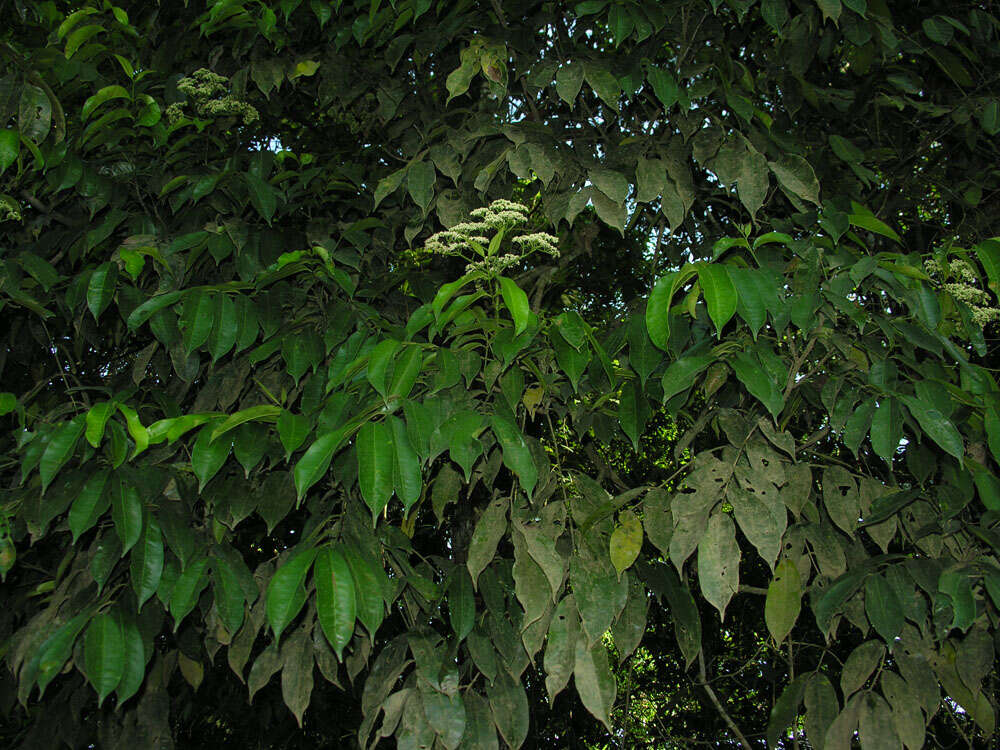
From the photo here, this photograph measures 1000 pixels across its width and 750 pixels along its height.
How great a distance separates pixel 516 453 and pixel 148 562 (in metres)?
0.65

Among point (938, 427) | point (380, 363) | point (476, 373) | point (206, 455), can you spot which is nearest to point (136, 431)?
point (206, 455)

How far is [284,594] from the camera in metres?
1.28

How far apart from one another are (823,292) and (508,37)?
3.32ft

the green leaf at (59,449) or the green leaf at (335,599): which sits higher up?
the green leaf at (59,449)

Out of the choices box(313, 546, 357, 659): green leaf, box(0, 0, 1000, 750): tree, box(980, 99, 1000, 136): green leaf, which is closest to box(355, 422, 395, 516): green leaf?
box(0, 0, 1000, 750): tree

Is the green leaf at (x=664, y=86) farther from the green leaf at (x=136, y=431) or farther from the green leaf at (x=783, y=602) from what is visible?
the green leaf at (x=136, y=431)

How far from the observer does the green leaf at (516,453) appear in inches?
51.6

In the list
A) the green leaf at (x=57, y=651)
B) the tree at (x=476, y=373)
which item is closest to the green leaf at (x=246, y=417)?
the tree at (x=476, y=373)

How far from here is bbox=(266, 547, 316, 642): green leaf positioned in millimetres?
1270

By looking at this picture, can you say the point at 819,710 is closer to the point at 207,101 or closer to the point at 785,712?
the point at 785,712

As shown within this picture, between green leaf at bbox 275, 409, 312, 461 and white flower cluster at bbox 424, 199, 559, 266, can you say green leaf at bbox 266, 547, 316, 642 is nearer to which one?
green leaf at bbox 275, 409, 312, 461

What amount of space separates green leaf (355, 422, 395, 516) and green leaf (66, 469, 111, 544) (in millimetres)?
488

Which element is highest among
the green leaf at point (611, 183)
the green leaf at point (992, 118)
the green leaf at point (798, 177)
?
the green leaf at point (611, 183)

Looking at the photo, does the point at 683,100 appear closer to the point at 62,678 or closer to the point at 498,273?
the point at 498,273
